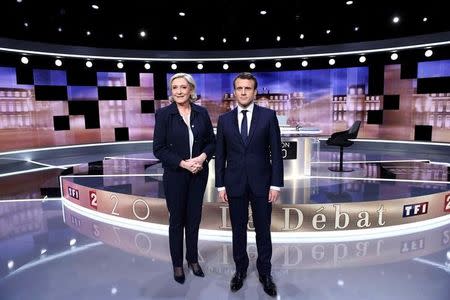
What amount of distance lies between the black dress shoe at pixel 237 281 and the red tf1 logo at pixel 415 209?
1.90m

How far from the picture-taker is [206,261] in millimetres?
2609

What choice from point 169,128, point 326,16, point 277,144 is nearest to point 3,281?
point 169,128

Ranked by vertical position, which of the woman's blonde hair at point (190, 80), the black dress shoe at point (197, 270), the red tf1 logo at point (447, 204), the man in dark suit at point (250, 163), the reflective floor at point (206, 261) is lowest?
the reflective floor at point (206, 261)

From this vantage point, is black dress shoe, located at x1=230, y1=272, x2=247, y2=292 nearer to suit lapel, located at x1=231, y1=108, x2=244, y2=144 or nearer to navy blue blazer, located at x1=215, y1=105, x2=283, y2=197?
navy blue blazer, located at x1=215, y1=105, x2=283, y2=197

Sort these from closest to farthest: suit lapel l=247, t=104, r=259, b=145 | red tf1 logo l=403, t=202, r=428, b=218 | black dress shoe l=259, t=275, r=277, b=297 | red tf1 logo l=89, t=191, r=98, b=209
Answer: suit lapel l=247, t=104, r=259, b=145
black dress shoe l=259, t=275, r=277, b=297
red tf1 logo l=403, t=202, r=428, b=218
red tf1 logo l=89, t=191, r=98, b=209

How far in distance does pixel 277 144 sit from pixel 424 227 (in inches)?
87.7

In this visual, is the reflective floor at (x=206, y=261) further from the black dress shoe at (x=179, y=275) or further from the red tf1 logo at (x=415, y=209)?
the red tf1 logo at (x=415, y=209)

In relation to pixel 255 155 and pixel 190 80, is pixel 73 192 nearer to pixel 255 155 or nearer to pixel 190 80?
pixel 190 80

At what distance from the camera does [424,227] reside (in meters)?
3.29

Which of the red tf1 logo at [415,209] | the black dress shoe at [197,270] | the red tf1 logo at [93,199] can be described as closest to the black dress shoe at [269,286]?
the black dress shoe at [197,270]

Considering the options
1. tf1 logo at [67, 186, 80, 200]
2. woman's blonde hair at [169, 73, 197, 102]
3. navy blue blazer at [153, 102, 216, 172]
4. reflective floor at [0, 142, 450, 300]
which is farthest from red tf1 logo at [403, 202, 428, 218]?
tf1 logo at [67, 186, 80, 200]

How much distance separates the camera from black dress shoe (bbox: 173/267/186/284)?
2256 millimetres

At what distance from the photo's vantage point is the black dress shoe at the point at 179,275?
226 centimetres

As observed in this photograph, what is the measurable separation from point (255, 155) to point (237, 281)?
0.85 meters
